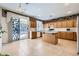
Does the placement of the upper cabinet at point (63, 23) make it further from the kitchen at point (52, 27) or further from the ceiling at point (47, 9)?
the ceiling at point (47, 9)

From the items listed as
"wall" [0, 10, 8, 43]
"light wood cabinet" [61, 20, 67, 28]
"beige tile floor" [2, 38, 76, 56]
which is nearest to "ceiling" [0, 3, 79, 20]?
"light wood cabinet" [61, 20, 67, 28]

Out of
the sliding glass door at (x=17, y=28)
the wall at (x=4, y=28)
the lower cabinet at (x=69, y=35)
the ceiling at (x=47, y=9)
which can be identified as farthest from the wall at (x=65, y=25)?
the wall at (x=4, y=28)

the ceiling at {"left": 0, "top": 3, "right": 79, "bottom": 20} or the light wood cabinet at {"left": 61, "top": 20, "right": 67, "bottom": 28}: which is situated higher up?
the ceiling at {"left": 0, "top": 3, "right": 79, "bottom": 20}

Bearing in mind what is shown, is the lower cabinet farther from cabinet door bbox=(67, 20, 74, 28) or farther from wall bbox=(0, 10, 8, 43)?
wall bbox=(0, 10, 8, 43)

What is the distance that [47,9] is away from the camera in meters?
2.32

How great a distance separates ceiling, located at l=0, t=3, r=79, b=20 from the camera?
7.28ft

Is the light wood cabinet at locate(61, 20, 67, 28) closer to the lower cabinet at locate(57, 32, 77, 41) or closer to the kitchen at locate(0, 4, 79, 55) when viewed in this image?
the kitchen at locate(0, 4, 79, 55)

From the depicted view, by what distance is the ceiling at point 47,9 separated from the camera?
7.28 feet

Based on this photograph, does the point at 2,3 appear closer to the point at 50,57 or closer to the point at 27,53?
the point at 27,53

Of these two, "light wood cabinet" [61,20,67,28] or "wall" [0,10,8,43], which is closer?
"wall" [0,10,8,43]

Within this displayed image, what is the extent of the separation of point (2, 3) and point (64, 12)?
→ 152 centimetres

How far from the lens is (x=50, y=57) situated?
7.17ft

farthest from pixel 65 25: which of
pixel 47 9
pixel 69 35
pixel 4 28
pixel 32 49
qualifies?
pixel 4 28

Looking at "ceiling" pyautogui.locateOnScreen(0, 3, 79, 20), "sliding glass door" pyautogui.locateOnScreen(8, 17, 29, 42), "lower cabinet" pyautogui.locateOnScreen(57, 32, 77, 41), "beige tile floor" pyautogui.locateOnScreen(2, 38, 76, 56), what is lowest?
"beige tile floor" pyautogui.locateOnScreen(2, 38, 76, 56)
